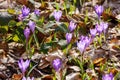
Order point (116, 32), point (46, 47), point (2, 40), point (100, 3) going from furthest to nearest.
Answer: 1. point (100, 3)
2. point (116, 32)
3. point (2, 40)
4. point (46, 47)

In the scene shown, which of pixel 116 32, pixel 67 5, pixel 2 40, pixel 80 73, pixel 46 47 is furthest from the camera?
pixel 67 5

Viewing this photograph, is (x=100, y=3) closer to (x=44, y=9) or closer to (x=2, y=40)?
(x=44, y=9)

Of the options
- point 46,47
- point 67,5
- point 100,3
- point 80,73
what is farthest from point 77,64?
point 100,3

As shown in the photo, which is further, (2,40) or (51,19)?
(51,19)

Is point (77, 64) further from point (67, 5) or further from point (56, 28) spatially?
point (67, 5)

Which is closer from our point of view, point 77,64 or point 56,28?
point 77,64

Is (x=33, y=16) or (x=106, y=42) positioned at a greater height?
(x=33, y=16)

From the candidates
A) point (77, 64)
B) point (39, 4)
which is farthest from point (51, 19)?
point (77, 64)

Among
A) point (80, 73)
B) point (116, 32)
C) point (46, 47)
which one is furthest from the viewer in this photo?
point (116, 32)

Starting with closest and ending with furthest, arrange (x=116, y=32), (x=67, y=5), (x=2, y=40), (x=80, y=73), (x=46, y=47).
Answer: (x=80, y=73)
(x=46, y=47)
(x=2, y=40)
(x=116, y=32)
(x=67, y=5)
